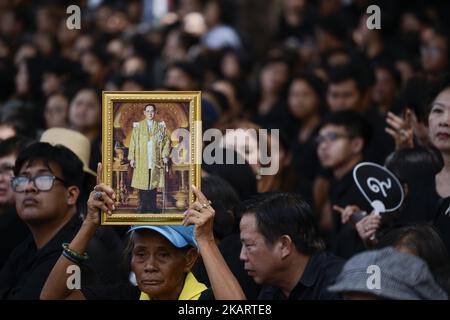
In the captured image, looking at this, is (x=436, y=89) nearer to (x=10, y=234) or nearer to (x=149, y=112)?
(x=149, y=112)

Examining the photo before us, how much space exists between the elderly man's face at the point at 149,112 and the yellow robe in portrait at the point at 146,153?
0.04 meters

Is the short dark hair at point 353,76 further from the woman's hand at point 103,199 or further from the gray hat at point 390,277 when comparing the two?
the gray hat at point 390,277

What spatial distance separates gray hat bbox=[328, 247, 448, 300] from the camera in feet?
13.8

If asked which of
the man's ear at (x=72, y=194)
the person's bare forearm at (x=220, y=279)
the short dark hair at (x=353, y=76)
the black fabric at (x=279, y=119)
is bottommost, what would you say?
the person's bare forearm at (x=220, y=279)

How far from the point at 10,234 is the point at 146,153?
2.11 meters

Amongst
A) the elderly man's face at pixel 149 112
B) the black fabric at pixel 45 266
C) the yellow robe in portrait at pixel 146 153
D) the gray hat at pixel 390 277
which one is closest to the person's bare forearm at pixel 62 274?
the black fabric at pixel 45 266

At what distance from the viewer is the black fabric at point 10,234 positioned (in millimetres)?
7098

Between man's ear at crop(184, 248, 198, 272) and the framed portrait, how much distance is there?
477 mm

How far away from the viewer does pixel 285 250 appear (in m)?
5.56

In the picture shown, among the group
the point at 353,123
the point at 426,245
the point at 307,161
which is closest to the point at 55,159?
the point at 426,245

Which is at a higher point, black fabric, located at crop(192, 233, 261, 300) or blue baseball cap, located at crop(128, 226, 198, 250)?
blue baseball cap, located at crop(128, 226, 198, 250)

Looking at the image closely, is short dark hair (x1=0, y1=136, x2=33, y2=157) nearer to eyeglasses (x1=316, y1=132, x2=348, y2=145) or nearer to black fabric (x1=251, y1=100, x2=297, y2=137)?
eyeglasses (x1=316, y1=132, x2=348, y2=145)

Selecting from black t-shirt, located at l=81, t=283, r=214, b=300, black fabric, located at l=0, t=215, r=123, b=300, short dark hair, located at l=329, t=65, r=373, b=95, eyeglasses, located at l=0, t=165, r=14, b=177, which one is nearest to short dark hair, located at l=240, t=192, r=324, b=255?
black t-shirt, located at l=81, t=283, r=214, b=300
